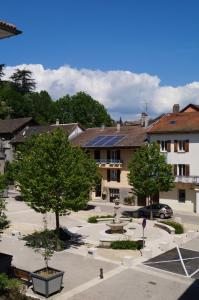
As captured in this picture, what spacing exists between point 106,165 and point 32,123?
23.2 m

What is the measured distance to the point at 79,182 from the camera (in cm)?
2783

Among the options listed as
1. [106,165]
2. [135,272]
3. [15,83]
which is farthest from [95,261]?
[15,83]

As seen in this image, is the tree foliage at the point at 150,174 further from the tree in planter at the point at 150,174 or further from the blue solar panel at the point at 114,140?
the blue solar panel at the point at 114,140

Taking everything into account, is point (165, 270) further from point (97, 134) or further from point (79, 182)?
point (97, 134)

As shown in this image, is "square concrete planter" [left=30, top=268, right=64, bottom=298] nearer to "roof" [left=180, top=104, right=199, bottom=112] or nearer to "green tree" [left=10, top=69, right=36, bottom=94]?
"roof" [left=180, top=104, right=199, bottom=112]

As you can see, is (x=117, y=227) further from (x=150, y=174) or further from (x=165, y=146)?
(x=165, y=146)

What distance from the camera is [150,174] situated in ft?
131

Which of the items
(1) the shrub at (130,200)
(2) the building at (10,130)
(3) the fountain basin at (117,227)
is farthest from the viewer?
(2) the building at (10,130)

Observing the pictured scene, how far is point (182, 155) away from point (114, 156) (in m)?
10.2

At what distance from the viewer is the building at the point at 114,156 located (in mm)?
51594

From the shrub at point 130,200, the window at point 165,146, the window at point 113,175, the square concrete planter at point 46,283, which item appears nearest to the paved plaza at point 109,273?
the square concrete planter at point 46,283

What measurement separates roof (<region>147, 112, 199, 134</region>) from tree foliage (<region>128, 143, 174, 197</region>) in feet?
22.0

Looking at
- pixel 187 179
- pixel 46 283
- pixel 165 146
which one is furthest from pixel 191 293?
pixel 165 146

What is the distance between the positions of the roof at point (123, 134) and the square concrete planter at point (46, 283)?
3125cm
